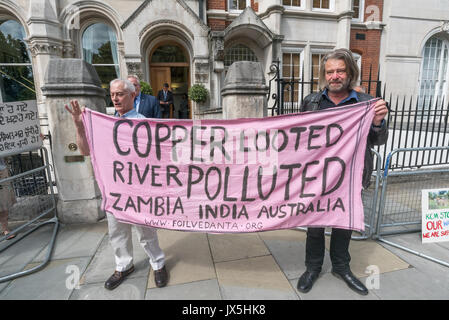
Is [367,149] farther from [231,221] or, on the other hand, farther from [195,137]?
[195,137]

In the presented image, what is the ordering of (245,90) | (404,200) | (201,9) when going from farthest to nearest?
(201,9) → (404,200) → (245,90)

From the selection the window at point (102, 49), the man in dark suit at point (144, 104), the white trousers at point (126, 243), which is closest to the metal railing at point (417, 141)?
the white trousers at point (126, 243)

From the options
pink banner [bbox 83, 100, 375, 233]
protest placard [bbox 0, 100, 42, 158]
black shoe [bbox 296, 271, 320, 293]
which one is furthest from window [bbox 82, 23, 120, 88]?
black shoe [bbox 296, 271, 320, 293]

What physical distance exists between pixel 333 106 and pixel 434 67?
15395 millimetres

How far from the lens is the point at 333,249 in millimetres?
2422

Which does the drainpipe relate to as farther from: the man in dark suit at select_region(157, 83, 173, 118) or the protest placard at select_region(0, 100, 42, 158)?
the protest placard at select_region(0, 100, 42, 158)

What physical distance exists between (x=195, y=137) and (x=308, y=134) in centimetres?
103

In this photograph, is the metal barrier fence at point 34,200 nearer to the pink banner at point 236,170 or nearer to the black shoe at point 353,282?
the pink banner at point 236,170

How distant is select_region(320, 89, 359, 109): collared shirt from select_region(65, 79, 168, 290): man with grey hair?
5.81 ft

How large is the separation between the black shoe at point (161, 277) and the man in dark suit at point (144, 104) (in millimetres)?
2308

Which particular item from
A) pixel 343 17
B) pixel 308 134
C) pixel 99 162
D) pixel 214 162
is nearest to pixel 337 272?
pixel 308 134

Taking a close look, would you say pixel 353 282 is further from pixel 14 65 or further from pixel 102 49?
pixel 14 65

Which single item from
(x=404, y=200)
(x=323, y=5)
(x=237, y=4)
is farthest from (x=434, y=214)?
(x=323, y=5)

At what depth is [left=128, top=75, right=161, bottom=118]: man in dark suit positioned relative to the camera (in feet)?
12.5
